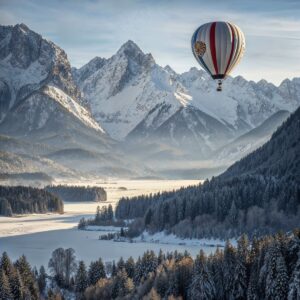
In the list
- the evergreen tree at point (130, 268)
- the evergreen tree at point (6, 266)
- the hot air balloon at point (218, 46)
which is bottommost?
the evergreen tree at point (130, 268)

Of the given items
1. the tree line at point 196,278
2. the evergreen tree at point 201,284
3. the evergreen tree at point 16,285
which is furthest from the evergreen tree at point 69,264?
the evergreen tree at point 201,284

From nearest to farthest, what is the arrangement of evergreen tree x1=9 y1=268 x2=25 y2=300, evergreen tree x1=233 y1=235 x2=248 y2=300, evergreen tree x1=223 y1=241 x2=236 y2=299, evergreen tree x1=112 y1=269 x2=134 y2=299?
1. evergreen tree x1=233 y1=235 x2=248 y2=300
2. evergreen tree x1=223 y1=241 x2=236 y2=299
3. evergreen tree x1=112 y1=269 x2=134 y2=299
4. evergreen tree x1=9 y1=268 x2=25 y2=300

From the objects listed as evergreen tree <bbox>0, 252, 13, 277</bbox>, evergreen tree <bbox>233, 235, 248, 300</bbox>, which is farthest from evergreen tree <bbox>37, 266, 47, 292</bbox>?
evergreen tree <bbox>233, 235, 248, 300</bbox>

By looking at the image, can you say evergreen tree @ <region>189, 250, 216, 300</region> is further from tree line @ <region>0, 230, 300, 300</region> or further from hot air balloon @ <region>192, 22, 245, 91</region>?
hot air balloon @ <region>192, 22, 245, 91</region>

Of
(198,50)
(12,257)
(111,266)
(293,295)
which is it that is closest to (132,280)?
(111,266)

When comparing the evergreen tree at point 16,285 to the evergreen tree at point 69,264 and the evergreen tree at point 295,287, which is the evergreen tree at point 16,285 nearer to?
the evergreen tree at point 69,264

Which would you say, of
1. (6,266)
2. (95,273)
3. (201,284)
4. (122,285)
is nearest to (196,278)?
(201,284)

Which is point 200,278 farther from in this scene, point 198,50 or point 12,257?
point 12,257
